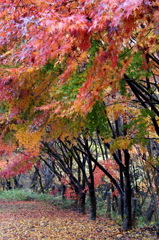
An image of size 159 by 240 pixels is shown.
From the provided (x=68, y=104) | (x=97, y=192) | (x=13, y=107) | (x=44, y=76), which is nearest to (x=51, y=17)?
(x=68, y=104)

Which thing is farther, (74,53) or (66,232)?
(66,232)

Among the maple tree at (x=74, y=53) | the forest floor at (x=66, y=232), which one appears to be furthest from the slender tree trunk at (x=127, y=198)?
the maple tree at (x=74, y=53)

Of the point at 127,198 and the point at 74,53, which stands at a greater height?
the point at 74,53

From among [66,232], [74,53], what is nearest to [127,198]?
[66,232]

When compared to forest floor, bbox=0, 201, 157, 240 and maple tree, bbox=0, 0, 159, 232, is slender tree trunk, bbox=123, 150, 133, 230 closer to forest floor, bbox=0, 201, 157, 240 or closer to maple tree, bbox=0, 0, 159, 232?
forest floor, bbox=0, 201, 157, 240

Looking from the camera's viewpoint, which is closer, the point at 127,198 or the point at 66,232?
the point at 127,198

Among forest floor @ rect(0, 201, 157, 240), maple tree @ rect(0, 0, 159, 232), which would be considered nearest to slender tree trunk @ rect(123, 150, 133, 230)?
forest floor @ rect(0, 201, 157, 240)

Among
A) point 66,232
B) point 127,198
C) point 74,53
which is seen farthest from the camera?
point 66,232

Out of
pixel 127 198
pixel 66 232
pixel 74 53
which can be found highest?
pixel 74 53

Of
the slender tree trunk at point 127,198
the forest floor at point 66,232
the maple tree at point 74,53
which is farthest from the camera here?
the slender tree trunk at point 127,198

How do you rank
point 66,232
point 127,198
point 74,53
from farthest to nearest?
point 66,232 < point 127,198 < point 74,53

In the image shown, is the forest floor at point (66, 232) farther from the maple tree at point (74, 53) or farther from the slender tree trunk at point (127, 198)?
the maple tree at point (74, 53)

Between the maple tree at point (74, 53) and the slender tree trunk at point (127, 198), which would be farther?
the slender tree trunk at point (127, 198)

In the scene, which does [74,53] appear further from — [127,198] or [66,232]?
[66,232]
